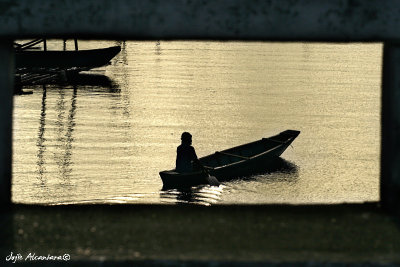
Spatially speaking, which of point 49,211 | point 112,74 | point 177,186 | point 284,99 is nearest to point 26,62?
point 112,74

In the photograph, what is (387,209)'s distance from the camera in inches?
158

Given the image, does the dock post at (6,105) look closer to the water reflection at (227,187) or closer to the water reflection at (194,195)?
the water reflection at (227,187)

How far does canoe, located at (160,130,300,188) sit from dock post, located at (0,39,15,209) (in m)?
17.4

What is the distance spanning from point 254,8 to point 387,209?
3.98 ft

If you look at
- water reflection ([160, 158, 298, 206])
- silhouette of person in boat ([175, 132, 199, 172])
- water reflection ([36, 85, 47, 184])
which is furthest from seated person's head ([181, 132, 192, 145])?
water reflection ([36, 85, 47, 184])

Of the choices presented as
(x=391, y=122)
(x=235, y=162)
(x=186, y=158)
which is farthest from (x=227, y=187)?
(x=391, y=122)

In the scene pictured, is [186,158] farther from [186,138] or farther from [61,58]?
[61,58]

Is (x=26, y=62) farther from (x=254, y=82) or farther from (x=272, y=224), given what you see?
(x=272, y=224)

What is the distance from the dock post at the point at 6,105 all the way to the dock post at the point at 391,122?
165 cm

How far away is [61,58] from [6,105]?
4967cm

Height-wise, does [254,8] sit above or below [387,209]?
above

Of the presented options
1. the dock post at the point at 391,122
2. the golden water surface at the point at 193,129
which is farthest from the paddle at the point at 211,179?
the dock post at the point at 391,122

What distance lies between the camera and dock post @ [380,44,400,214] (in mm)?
3717

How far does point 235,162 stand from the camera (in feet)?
81.3
